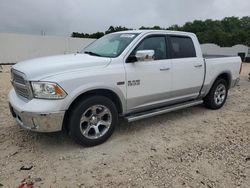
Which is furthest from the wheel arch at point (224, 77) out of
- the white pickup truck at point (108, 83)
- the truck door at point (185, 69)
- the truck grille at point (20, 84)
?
the truck grille at point (20, 84)

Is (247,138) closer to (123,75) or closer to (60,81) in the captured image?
(123,75)

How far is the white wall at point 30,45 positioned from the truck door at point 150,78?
2018 cm

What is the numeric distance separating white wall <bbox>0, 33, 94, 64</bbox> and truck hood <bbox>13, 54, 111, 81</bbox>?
20540 mm

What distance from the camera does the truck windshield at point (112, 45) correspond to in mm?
4347

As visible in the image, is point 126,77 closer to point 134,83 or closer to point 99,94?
point 134,83

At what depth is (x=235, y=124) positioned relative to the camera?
5117 millimetres

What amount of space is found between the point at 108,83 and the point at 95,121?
0.65 meters

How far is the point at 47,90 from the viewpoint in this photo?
11.2 feet

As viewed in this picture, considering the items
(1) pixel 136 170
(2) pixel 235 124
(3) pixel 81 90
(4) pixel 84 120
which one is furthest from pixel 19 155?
(2) pixel 235 124

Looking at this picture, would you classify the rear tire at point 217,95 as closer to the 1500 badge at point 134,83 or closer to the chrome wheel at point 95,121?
the 1500 badge at point 134,83

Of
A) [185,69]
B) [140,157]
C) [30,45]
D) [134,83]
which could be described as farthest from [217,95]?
[30,45]

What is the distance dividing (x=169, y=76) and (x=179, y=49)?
2.40 ft

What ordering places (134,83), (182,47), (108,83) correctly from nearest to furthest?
(108,83), (134,83), (182,47)

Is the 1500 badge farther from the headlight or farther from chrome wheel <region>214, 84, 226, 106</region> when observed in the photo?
chrome wheel <region>214, 84, 226, 106</region>
